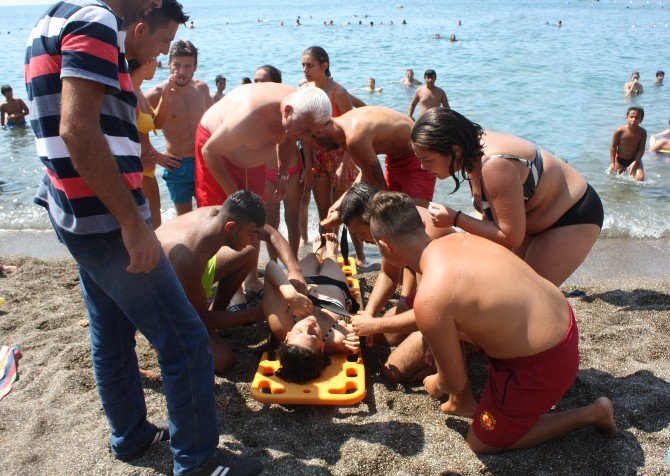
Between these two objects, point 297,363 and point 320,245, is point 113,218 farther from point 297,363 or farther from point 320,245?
point 320,245

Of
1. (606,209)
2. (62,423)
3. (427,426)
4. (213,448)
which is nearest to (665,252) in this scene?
(606,209)

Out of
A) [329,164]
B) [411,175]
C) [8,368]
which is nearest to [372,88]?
[329,164]

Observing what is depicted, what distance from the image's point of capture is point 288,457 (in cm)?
297

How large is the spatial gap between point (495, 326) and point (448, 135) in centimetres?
98

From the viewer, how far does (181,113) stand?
601 centimetres

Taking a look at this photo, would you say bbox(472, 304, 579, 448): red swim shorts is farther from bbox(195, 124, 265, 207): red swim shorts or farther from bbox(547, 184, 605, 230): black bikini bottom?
bbox(195, 124, 265, 207): red swim shorts

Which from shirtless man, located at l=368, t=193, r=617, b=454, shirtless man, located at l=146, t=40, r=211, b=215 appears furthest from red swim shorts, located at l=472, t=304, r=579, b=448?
shirtless man, located at l=146, t=40, r=211, b=215

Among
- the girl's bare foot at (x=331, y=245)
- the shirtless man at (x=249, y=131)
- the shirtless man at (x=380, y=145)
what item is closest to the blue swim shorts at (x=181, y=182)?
the shirtless man at (x=249, y=131)

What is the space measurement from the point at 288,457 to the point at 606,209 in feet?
20.9

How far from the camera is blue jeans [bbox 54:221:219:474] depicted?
2309 millimetres

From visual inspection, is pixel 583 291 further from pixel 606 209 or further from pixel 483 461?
pixel 606 209

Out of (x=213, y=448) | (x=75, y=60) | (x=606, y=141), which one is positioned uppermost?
(x=75, y=60)

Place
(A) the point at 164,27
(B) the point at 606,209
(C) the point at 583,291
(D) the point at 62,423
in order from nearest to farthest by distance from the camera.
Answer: (A) the point at 164,27 → (D) the point at 62,423 → (C) the point at 583,291 → (B) the point at 606,209

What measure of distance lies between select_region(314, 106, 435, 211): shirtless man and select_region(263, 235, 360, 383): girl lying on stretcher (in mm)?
615
